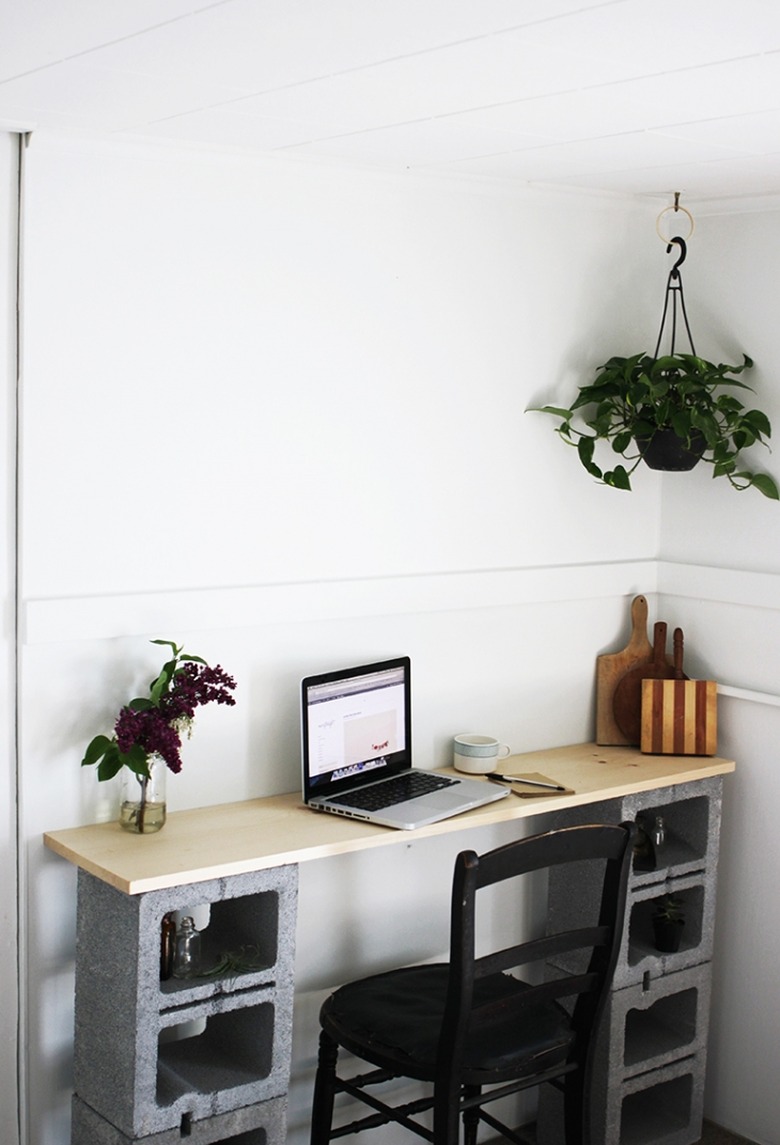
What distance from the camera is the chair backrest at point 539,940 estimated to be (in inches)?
88.3

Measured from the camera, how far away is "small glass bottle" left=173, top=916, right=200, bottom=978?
7.84 ft

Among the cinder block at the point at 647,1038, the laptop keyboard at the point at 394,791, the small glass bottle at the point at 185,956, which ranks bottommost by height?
the cinder block at the point at 647,1038

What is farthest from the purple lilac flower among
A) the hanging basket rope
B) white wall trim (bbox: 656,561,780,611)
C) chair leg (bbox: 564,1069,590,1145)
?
the hanging basket rope

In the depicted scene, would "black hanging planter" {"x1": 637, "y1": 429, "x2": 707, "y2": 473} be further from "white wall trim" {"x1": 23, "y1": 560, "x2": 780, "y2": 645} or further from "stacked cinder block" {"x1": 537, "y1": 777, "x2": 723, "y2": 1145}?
"stacked cinder block" {"x1": 537, "y1": 777, "x2": 723, "y2": 1145}

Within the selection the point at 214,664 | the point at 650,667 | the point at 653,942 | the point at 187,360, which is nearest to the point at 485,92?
the point at 187,360

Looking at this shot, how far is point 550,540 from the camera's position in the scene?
3.17 meters

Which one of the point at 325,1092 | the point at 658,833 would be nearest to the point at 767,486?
the point at 658,833

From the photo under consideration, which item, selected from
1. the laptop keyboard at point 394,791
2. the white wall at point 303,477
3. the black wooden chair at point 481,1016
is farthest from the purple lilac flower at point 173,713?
the black wooden chair at point 481,1016

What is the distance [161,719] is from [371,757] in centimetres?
55

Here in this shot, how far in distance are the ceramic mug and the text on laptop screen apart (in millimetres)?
137

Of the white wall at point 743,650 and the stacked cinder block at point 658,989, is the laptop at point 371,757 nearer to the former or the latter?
the stacked cinder block at point 658,989

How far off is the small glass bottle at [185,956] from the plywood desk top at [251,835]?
0.16 m

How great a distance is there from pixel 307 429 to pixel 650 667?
1.10 meters

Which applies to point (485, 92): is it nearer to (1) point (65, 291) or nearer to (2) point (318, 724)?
(1) point (65, 291)
